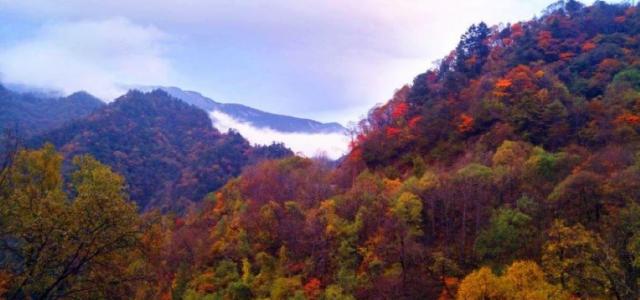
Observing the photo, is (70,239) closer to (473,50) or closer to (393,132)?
(393,132)

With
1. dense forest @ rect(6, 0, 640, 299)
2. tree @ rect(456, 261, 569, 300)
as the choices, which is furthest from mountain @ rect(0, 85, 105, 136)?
tree @ rect(456, 261, 569, 300)

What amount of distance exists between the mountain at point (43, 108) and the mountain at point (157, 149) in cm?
1218

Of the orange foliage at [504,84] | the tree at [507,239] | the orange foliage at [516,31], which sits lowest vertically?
the tree at [507,239]

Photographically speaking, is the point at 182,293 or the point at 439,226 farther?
the point at 182,293

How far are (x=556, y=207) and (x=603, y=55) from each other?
2611 cm

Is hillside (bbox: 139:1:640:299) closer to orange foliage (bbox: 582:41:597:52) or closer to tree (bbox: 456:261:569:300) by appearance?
tree (bbox: 456:261:569:300)

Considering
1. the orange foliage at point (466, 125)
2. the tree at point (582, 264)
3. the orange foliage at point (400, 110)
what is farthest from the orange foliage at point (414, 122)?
the tree at point (582, 264)

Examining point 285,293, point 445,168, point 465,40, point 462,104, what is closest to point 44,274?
point 285,293

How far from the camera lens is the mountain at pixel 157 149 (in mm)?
75250

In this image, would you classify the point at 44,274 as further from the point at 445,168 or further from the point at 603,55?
the point at 603,55

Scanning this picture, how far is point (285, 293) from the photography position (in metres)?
25.0

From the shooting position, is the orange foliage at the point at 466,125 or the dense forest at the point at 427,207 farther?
the orange foliage at the point at 466,125

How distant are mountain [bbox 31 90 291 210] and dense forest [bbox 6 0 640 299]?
91.5ft

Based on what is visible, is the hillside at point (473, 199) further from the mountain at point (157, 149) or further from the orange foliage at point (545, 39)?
the mountain at point (157, 149)
